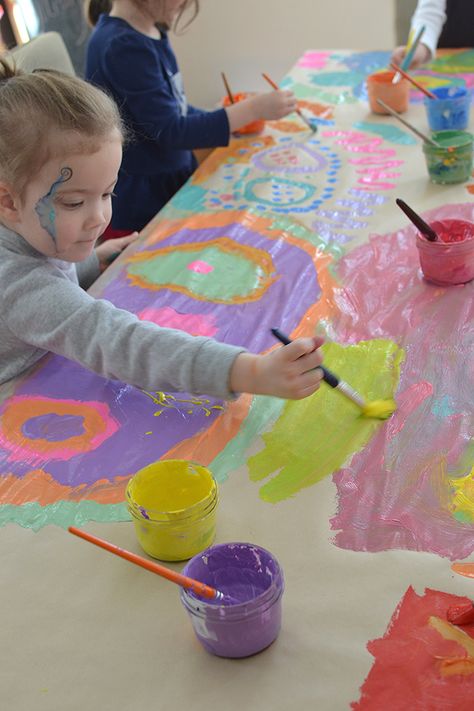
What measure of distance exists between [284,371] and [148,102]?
43.6 inches

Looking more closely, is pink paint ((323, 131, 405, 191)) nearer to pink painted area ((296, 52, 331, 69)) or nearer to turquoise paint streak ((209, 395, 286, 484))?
pink painted area ((296, 52, 331, 69))

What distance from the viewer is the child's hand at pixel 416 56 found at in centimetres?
222

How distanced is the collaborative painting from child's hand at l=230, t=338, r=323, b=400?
6 centimetres

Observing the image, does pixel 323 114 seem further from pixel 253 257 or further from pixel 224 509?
pixel 224 509

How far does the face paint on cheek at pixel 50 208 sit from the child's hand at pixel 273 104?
90 cm

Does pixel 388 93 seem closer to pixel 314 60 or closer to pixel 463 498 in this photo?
pixel 314 60

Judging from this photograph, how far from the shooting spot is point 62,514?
961 millimetres

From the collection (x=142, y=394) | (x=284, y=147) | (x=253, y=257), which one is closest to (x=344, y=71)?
(x=284, y=147)

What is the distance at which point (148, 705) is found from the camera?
2.36 ft

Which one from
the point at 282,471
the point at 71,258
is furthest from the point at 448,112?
the point at 282,471

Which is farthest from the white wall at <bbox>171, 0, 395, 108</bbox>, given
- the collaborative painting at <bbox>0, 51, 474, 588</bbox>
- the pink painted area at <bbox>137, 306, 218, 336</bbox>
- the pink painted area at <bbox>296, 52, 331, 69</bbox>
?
the pink painted area at <bbox>137, 306, 218, 336</bbox>

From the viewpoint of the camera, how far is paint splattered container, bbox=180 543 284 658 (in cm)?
73

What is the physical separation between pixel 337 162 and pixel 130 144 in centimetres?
51

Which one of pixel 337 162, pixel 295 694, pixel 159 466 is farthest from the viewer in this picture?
pixel 337 162
